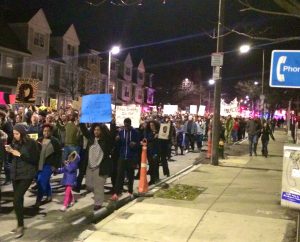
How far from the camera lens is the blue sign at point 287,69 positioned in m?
6.64

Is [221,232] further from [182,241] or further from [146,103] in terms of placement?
[146,103]

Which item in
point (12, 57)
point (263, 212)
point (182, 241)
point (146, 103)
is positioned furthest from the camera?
point (146, 103)

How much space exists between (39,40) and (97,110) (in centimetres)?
3348

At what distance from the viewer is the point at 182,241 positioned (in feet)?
22.4

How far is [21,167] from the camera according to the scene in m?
7.10

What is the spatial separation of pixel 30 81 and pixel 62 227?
10.8 m

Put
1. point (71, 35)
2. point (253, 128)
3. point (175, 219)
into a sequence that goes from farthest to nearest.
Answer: point (71, 35)
point (253, 128)
point (175, 219)

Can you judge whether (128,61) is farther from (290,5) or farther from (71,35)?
(290,5)

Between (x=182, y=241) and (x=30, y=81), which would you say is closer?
(x=182, y=241)

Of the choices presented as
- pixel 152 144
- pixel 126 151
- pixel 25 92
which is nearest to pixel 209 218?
pixel 126 151

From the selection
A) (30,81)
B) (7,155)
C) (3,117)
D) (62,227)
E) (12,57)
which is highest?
(12,57)

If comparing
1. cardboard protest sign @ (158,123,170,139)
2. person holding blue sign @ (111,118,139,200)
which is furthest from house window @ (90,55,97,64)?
person holding blue sign @ (111,118,139,200)

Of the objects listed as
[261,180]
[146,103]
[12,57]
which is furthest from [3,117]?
[146,103]

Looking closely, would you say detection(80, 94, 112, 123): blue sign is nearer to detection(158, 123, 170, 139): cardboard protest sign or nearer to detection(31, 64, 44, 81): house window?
detection(158, 123, 170, 139): cardboard protest sign
